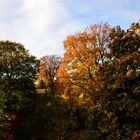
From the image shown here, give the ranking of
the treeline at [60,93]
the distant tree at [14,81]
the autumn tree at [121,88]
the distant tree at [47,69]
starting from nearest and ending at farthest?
the autumn tree at [121,88] → the treeline at [60,93] → the distant tree at [14,81] → the distant tree at [47,69]

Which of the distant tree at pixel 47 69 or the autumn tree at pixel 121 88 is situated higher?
the distant tree at pixel 47 69

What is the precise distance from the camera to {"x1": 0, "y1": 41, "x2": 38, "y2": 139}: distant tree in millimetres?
48825

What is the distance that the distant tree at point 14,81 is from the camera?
4883 cm

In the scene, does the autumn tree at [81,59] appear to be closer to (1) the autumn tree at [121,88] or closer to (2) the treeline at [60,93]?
(2) the treeline at [60,93]

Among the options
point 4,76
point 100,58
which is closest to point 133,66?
point 100,58

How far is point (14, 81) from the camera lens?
175 feet

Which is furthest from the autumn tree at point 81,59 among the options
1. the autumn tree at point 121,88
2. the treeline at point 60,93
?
the autumn tree at point 121,88

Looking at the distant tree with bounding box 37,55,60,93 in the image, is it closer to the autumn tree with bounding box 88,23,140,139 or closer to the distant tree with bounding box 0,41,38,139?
the distant tree with bounding box 0,41,38,139

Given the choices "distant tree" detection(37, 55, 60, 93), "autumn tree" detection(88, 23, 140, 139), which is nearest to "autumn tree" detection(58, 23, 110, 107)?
"autumn tree" detection(88, 23, 140, 139)

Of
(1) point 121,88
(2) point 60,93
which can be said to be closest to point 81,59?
(2) point 60,93

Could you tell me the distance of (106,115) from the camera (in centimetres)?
3366

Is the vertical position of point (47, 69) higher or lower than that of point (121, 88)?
higher

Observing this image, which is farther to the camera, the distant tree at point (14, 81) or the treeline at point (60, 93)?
the distant tree at point (14, 81)

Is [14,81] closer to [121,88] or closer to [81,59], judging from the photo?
[81,59]
